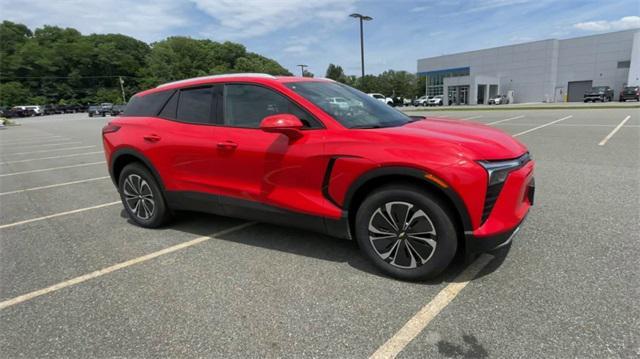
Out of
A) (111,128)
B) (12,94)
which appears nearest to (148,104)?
(111,128)

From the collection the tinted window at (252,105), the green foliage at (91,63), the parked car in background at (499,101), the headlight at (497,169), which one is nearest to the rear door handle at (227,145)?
the tinted window at (252,105)

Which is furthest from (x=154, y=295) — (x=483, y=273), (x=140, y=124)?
(x=483, y=273)

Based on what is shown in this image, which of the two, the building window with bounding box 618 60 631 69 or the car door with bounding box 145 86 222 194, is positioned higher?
the building window with bounding box 618 60 631 69

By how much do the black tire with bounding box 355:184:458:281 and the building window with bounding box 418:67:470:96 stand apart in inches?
2820

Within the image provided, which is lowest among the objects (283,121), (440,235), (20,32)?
(440,235)

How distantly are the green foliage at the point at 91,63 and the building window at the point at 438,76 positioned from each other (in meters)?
33.2

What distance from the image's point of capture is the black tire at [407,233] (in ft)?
8.75

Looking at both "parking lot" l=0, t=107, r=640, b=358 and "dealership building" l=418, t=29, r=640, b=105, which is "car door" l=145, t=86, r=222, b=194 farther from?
"dealership building" l=418, t=29, r=640, b=105

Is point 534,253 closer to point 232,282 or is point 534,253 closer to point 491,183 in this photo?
point 491,183

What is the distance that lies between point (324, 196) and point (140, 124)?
250 cm

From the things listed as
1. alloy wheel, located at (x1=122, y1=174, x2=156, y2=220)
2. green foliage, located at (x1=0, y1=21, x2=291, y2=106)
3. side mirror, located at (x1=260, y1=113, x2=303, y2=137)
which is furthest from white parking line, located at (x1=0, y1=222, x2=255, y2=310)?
green foliage, located at (x1=0, y1=21, x2=291, y2=106)

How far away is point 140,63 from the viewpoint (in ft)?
346

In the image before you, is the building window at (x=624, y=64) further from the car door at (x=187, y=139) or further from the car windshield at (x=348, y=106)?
the car door at (x=187, y=139)

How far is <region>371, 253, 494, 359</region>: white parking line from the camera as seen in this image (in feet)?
7.11
